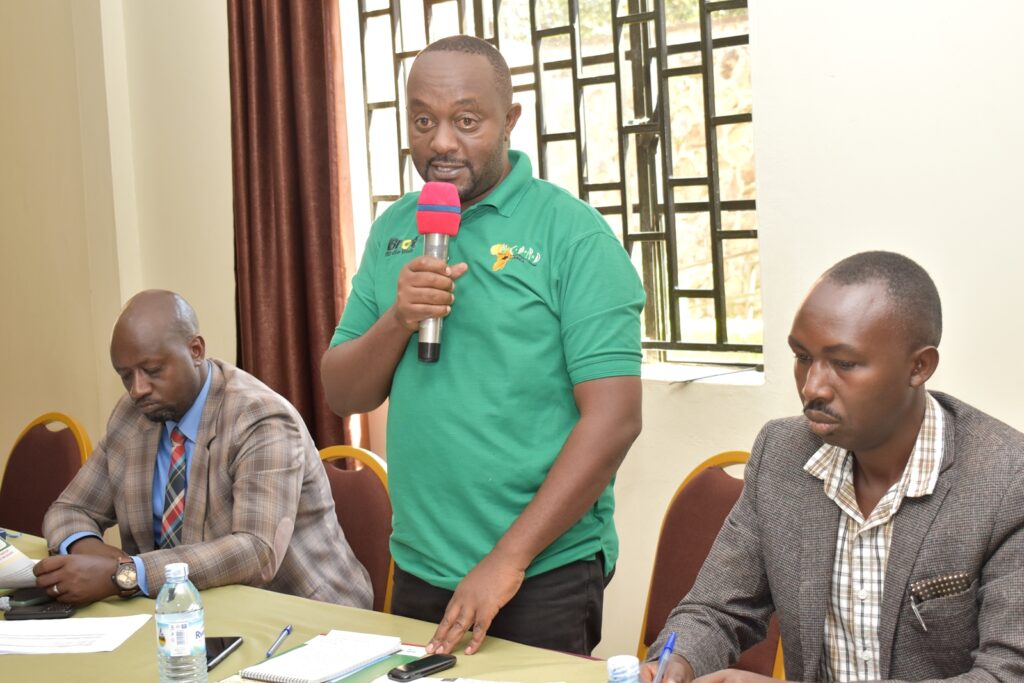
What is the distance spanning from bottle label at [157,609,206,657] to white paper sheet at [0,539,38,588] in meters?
0.86

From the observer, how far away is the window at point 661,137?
11.5 feet

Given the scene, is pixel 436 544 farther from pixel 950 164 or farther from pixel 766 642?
pixel 950 164

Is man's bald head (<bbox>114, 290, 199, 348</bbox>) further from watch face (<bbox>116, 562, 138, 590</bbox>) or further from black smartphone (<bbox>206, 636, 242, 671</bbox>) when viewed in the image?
black smartphone (<bbox>206, 636, 242, 671</bbox>)

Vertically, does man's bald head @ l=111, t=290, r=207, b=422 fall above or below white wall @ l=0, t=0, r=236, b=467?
below

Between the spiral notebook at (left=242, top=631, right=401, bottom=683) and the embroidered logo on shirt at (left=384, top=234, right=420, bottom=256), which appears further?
the embroidered logo on shirt at (left=384, top=234, right=420, bottom=256)

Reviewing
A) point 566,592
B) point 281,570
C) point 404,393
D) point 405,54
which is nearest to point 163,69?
point 405,54

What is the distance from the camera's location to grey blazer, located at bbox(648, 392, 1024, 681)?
1.70 metres

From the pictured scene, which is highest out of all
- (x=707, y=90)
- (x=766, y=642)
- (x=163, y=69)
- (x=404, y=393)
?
(x=163, y=69)

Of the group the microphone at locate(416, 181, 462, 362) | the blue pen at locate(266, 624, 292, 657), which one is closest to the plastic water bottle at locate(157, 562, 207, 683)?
the blue pen at locate(266, 624, 292, 657)

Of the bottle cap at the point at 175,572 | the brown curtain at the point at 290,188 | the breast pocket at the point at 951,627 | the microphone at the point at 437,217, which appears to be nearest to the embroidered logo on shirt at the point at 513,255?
the microphone at the point at 437,217

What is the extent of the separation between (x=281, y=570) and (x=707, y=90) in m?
1.80

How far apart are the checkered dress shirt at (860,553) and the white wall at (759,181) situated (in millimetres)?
1161

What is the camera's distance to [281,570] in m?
2.84

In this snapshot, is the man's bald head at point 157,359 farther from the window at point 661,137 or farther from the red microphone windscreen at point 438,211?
the window at point 661,137
